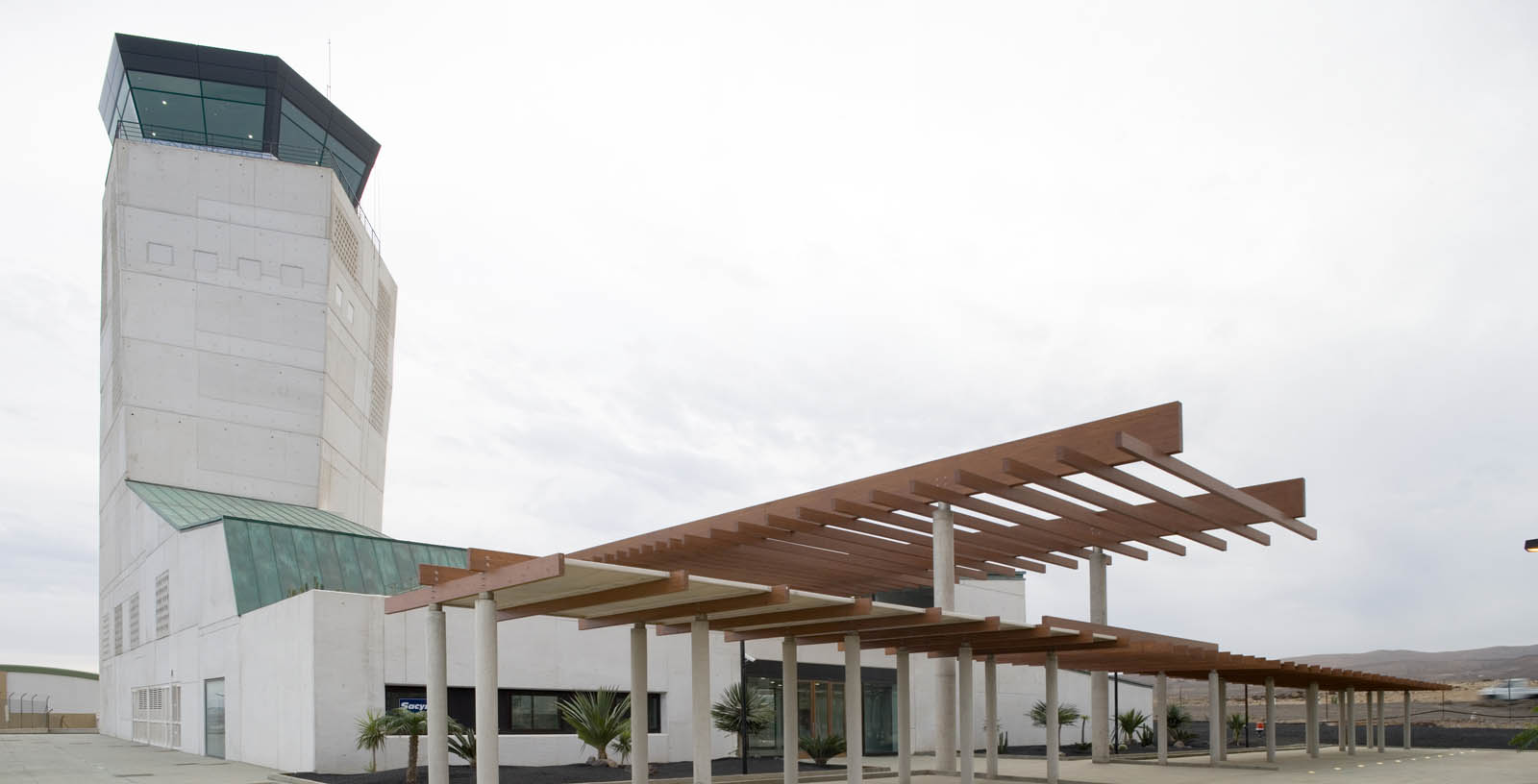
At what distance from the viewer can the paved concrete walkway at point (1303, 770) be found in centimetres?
1953

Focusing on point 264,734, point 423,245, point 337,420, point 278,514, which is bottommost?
point 264,734

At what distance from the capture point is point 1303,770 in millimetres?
22562

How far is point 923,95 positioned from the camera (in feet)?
78.4

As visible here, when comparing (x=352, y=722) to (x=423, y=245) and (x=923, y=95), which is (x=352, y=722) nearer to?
(x=923, y=95)

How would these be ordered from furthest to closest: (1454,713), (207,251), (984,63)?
1. (1454,713)
2. (207,251)
3. (984,63)

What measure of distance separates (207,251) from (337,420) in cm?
716

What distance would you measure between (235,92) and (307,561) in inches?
871

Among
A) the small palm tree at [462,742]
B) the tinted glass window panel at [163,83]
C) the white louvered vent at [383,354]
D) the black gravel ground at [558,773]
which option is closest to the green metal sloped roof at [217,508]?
the white louvered vent at [383,354]

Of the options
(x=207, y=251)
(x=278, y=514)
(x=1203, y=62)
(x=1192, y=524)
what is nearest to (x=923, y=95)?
(x=1203, y=62)

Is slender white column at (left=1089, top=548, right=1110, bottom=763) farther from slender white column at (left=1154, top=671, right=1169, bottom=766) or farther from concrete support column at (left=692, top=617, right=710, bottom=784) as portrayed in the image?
concrete support column at (left=692, top=617, right=710, bottom=784)

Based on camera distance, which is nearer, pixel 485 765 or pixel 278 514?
pixel 485 765

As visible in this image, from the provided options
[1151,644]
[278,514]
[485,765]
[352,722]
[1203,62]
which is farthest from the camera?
[278,514]

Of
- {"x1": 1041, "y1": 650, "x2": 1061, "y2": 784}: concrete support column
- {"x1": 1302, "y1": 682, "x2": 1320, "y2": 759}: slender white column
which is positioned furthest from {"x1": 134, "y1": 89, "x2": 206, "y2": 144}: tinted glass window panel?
{"x1": 1302, "y1": 682, "x2": 1320, "y2": 759}: slender white column

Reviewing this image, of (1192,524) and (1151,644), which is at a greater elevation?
(1192,524)
